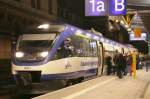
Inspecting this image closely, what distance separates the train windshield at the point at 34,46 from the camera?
749 inches

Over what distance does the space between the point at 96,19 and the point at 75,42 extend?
136 feet

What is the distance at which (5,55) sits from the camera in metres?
29.7

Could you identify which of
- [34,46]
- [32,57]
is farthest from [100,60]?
[32,57]

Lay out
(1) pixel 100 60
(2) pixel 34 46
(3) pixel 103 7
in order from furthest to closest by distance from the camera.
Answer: (3) pixel 103 7
(1) pixel 100 60
(2) pixel 34 46

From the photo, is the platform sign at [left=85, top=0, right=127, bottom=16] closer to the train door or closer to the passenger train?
the train door

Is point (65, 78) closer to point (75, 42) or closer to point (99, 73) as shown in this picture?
point (75, 42)

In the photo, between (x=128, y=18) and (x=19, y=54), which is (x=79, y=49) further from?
(x=128, y=18)

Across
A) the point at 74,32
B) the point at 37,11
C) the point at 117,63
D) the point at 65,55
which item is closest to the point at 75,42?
the point at 74,32

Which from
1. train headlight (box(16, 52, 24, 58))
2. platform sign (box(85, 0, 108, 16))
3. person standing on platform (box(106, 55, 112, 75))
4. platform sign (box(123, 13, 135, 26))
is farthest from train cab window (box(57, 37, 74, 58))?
platform sign (box(123, 13, 135, 26))

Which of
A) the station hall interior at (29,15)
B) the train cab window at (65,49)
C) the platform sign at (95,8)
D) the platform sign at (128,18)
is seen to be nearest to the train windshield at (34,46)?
the train cab window at (65,49)

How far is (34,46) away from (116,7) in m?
19.0

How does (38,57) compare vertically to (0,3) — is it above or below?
below

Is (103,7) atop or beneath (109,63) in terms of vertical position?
atop

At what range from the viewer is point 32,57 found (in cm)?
1900
